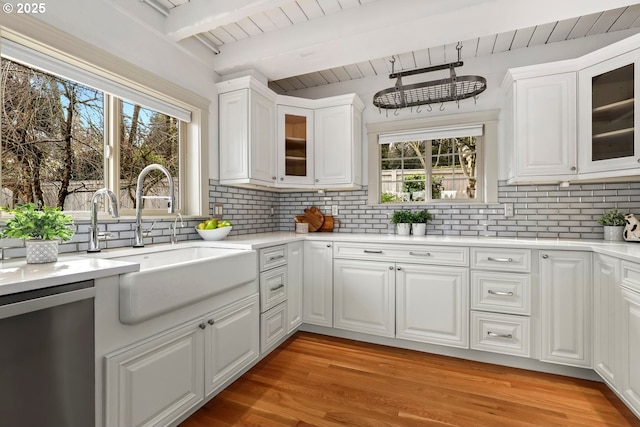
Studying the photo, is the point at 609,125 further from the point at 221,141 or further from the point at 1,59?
the point at 1,59

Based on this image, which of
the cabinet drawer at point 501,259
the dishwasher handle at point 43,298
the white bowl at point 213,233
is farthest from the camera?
the white bowl at point 213,233

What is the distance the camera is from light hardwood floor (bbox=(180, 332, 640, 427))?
1.70 m

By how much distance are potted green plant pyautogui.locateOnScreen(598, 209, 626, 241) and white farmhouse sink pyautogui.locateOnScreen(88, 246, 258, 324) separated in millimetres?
2671

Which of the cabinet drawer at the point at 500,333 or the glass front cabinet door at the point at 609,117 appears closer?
the glass front cabinet door at the point at 609,117

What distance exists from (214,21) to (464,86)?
1.89 m

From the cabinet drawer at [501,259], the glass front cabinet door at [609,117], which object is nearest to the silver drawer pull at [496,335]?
the cabinet drawer at [501,259]

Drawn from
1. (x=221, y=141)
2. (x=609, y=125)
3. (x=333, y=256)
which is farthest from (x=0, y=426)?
(x=609, y=125)

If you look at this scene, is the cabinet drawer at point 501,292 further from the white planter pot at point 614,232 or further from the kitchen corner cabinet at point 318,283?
the kitchen corner cabinet at point 318,283

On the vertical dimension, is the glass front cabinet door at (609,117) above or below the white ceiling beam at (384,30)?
below

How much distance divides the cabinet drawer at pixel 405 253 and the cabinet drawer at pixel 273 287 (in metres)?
0.52

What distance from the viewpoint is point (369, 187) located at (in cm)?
334

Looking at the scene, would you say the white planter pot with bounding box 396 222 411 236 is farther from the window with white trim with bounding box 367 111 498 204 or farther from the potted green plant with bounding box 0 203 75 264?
the potted green plant with bounding box 0 203 75 264

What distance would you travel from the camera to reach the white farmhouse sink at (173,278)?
4.20ft

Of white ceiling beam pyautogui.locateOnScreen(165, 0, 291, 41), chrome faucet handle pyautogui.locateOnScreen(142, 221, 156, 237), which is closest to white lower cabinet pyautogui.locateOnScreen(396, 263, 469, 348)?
chrome faucet handle pyautogui.locateOnScreen(142, 221, 156, 237)
